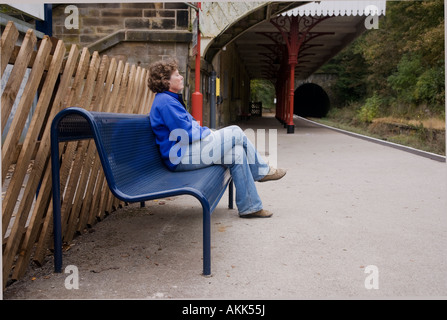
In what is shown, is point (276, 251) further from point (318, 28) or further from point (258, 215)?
point (318, 28)

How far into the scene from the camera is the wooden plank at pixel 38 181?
2.82m

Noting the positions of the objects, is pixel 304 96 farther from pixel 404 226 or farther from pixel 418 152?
pixel 404 226

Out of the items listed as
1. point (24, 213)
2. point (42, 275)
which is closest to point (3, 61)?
point (24, 213)

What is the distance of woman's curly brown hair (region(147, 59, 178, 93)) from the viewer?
3752 millimetres

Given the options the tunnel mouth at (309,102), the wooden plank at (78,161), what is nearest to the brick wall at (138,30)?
the wooden plank at (78,161)

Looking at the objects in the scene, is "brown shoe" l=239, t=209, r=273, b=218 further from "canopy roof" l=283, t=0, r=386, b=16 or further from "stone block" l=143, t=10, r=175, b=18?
"canopy roof" l=283, t=0, r=386, b=16

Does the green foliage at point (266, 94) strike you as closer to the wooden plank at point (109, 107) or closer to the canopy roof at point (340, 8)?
the canopy roof at point (340, 8)

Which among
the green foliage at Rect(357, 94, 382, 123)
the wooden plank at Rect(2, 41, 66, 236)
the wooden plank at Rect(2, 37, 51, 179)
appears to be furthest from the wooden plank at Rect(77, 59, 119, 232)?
the green foliage at Rect(357, 94, 382, 123)

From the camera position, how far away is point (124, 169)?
122 inches

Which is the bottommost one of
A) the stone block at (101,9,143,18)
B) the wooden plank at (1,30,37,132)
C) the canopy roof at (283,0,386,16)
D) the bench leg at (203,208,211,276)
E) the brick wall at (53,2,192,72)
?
the bench leg at (203,208,211,276)

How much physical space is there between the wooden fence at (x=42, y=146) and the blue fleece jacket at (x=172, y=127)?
485 mm

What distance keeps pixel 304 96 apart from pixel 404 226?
5033cm

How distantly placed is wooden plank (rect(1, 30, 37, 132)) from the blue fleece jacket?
3.97ft

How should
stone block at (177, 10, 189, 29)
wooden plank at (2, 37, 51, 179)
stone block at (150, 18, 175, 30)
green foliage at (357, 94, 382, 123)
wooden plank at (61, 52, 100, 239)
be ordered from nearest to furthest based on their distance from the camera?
1. wooden plank at (2, 37, 51, 179)
2. wooden plank at (61, 52, 100, 239)
3. stone block at (177, 10, 189, 29)
4. stone block at (150, 18, 175, 30)
5. green foliage at (357, 94, 382, 123)
